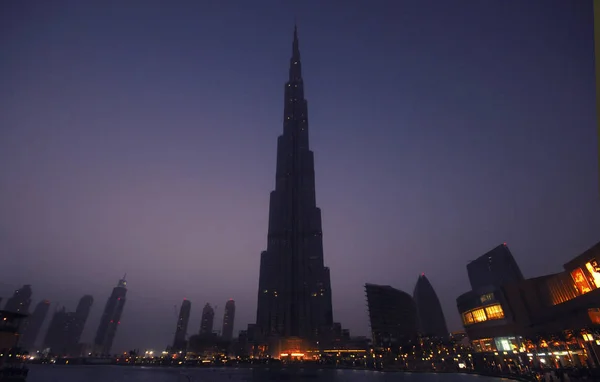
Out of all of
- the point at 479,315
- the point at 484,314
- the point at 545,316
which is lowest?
the point at 545,316

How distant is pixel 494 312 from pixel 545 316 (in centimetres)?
2232

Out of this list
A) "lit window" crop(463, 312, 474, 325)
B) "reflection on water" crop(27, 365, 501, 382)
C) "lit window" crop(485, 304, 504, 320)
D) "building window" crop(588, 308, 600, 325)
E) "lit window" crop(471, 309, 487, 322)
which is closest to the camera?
"building window" crop(588, 308, 600, 325)

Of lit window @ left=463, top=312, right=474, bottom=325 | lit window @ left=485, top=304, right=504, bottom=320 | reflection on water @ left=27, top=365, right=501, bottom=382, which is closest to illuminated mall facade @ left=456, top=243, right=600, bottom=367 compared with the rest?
lit window @ left=485, top=304, right=504, bottom=320

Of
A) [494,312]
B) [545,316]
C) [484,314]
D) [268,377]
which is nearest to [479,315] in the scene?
[484,314]

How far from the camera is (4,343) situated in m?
63.7

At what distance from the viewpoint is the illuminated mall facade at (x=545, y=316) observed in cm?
5766

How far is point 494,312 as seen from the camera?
311ft

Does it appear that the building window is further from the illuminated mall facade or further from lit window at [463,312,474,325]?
lit window at [463,312,474,325]

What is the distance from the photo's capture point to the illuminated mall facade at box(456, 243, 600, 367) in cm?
5766

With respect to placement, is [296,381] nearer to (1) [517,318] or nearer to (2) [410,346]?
(1) [517,318]

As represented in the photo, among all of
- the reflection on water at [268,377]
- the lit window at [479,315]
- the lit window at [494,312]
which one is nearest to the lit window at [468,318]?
the lit window at [479,315]

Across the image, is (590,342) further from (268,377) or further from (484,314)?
(268,377)

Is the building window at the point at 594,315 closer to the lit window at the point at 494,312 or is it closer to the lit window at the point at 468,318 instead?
the lit window at the point at 494,312

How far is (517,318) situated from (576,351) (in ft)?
79.5
